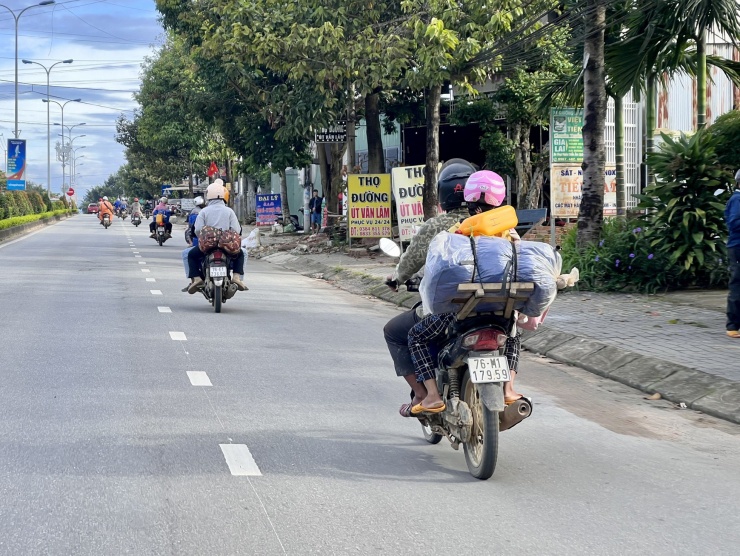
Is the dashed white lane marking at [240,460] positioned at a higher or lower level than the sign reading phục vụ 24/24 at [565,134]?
lower

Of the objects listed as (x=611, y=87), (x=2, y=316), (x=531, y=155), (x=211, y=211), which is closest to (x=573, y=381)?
(x=211, y=211)

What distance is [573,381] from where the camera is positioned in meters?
9.70

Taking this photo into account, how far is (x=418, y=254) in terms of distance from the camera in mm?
6285

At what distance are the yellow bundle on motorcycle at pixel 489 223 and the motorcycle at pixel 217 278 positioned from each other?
27.7 feet

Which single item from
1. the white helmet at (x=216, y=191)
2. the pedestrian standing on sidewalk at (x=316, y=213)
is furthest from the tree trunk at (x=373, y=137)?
the white helmet at (x=216, y=191)

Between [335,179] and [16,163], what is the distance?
1004 inches

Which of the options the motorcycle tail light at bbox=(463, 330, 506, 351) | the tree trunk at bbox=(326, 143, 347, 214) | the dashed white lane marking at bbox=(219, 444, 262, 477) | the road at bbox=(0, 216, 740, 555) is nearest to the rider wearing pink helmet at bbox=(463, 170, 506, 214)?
the motorcycle tail light at bbox=(463, 330, 506, 351)

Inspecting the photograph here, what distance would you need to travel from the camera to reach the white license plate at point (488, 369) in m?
5.61

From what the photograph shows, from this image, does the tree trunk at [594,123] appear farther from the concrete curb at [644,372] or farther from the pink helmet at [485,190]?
the pink helmet at [485,190]

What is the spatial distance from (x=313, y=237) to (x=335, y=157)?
104 inches

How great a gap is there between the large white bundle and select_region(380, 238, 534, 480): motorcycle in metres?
0.05

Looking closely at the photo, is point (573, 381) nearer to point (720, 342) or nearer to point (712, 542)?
point (720, 342)

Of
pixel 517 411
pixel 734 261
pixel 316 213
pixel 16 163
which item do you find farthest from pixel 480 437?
pixel 16 163

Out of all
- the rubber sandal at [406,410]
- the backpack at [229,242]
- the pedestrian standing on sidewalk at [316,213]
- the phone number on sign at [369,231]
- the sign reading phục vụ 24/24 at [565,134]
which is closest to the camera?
the rubber sandal at [406,410]
